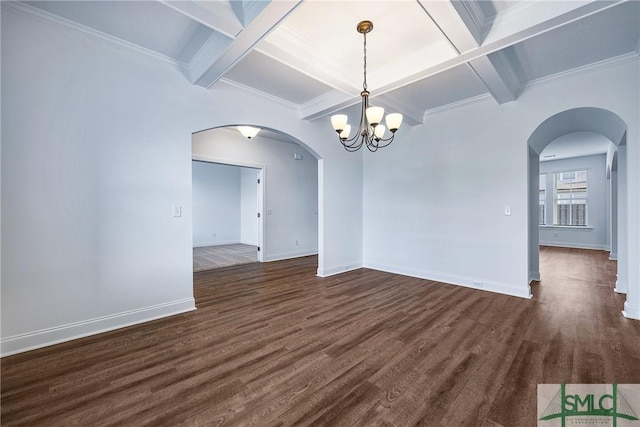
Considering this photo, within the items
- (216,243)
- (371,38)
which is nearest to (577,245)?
(371,38)

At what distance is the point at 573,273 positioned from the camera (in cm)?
489

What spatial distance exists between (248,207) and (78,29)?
6835 millimetres

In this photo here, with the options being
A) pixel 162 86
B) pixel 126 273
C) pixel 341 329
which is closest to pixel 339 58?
pixel 162 86

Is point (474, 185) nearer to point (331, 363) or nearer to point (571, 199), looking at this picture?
point (331, 363)

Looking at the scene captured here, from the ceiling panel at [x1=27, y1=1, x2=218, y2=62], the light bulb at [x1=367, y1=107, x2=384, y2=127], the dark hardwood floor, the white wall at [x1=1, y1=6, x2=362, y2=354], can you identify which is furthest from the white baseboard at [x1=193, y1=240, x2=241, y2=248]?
the light bulb at [x1=367, y1=107, x2=384, y2=127]

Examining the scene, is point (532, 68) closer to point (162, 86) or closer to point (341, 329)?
point (341, 329)

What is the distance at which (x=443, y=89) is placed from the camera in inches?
142

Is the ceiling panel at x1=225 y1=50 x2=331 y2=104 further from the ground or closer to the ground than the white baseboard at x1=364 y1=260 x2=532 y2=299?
further from the ground

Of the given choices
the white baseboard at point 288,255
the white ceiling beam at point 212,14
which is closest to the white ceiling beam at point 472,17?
the white ceiling beam at point 212,14

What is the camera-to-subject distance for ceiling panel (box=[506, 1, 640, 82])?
2.27 meters

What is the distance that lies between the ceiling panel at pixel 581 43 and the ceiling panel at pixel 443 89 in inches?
18.2

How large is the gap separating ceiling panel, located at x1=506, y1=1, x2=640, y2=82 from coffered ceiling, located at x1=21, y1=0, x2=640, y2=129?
1 centimetres

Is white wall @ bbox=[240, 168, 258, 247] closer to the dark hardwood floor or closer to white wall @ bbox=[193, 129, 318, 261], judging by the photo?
white wall @ bbox=[193, 129, 318, 261]

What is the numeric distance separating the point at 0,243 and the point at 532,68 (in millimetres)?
5493
